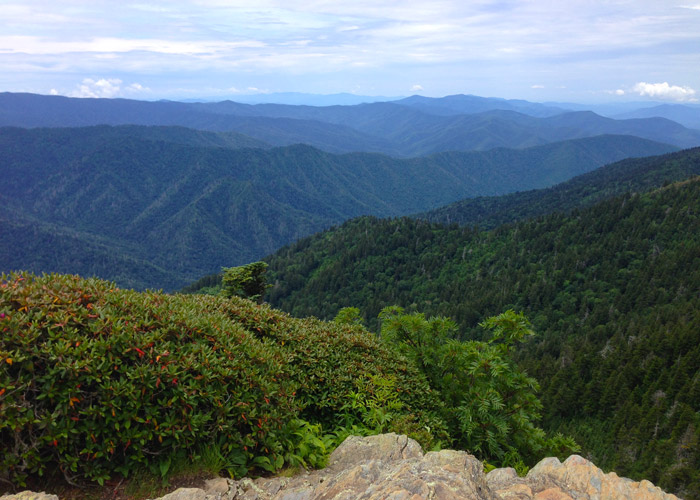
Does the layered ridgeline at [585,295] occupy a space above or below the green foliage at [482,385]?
below

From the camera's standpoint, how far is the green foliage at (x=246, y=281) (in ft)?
99.3

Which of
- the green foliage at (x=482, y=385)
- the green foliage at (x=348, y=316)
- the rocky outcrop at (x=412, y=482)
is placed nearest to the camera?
the rocky outcrop at (x=412, y=482)

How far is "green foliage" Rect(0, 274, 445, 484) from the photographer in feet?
19.8

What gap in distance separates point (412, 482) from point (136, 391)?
4.31m

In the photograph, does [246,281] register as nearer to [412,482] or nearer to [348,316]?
[348,316]

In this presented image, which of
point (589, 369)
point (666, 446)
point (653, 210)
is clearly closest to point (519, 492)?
point (666, 446)

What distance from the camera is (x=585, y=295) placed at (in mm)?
121250

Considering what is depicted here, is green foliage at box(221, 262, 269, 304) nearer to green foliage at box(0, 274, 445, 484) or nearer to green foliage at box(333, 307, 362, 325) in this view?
green foliage at box(333, 307, 362, 325)

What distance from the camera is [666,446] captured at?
56250 mm

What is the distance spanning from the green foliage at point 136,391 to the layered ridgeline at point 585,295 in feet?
180

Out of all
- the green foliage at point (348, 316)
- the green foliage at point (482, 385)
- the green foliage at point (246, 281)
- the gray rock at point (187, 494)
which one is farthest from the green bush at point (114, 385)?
the green foliage at point (246, 281)

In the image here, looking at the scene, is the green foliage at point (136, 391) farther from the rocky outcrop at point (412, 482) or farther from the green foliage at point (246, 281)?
the green foliage at point (246, 281)

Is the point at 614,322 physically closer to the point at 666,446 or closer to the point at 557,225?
the point at 666,446

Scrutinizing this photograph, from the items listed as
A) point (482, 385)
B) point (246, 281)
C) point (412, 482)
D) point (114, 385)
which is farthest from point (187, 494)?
point (246, 281)
